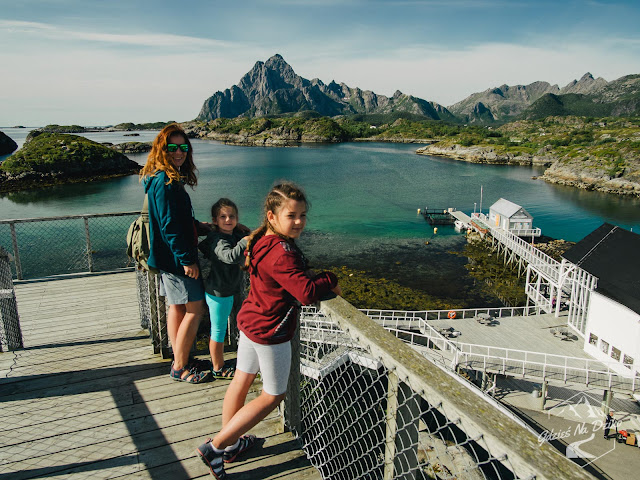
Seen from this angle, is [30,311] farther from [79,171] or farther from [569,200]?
[79,171]

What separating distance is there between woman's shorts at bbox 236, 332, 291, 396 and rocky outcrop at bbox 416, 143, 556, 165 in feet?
328

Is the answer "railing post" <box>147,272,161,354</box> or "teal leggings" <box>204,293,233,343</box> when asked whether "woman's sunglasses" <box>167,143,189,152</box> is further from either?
"railing post" <box>147,272,161,354</box>

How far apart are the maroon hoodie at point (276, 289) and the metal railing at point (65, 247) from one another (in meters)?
23.4

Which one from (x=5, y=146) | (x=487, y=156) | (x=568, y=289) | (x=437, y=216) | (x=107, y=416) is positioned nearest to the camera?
(x=107, y=416)

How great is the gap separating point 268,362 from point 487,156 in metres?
103

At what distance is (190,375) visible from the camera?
13.1ft

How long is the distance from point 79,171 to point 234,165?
29202 millimetres

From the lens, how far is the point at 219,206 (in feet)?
12.2

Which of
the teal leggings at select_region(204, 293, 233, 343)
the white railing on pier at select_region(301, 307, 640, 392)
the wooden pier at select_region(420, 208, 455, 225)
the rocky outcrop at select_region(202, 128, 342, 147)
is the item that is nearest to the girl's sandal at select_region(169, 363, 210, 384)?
the teal leggings at select_region(204, 293, 233, 343)

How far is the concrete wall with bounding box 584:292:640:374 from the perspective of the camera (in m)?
14.1

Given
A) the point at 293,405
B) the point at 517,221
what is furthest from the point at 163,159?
the point at 517,221

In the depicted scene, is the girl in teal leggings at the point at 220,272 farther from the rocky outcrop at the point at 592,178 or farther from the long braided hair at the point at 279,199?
the rocky outcrop at the point at 592,178

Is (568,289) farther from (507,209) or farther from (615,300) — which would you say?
(507,209)

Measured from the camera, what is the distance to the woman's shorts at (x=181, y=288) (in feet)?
12.6
